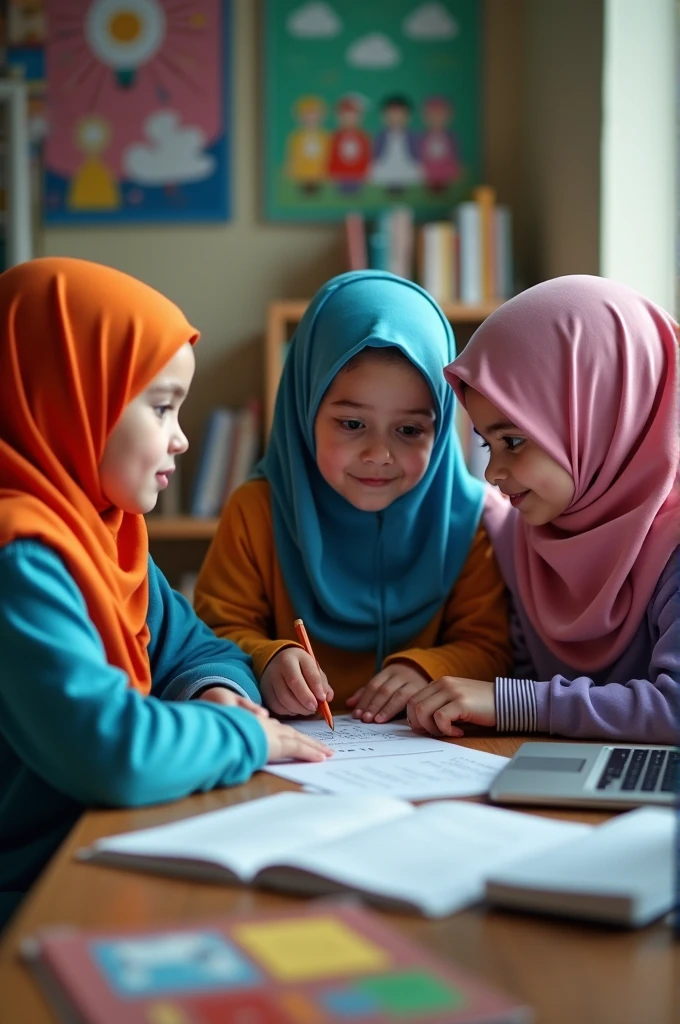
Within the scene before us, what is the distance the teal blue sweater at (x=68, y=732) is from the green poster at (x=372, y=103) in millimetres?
2921

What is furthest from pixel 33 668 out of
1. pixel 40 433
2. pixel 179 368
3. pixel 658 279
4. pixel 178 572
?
pixel 178 572

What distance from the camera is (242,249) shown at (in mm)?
3863

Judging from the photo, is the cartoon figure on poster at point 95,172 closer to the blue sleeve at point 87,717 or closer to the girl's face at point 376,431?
the girl's face at point 376,431

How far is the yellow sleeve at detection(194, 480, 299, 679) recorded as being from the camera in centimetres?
173

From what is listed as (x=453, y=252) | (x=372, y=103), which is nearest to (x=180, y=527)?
(x=453, y=252)

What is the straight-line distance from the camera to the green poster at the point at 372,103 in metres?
3.79

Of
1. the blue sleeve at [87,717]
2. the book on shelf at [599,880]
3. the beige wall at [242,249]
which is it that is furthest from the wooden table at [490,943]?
the beige wall at [242,249]

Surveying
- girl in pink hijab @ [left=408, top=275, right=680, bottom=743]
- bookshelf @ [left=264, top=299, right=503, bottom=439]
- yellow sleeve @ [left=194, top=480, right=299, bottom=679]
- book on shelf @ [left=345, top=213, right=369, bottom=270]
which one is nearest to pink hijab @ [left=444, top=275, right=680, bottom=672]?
girl in pink hijab @ [left=408, top=275, right=680, bottom=743]

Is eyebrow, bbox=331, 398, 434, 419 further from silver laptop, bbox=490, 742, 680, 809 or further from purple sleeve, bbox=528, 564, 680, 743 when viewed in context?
silver laptop, bbox=490, 742, 680, 809

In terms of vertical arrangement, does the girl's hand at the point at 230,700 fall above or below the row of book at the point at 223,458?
above

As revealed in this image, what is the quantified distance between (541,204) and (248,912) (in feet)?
10.3

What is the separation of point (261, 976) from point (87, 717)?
458 mm

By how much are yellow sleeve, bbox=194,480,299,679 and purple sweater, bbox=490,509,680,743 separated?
47 cm

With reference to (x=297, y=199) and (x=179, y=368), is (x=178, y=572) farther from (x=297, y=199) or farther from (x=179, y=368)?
(x=179, y=368)
